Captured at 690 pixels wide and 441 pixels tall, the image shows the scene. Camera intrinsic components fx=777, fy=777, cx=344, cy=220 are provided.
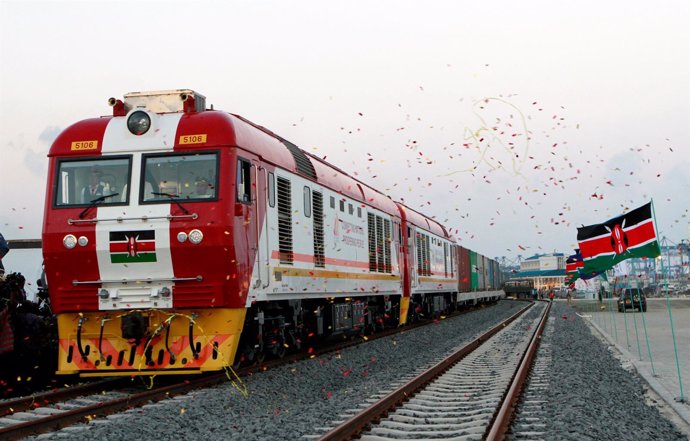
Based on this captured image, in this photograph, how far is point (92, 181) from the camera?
11.2 metres

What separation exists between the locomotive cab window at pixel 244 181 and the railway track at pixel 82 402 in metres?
2.70

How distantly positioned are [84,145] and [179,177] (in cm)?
157

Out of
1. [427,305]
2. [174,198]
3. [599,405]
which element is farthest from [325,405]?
[427,305]

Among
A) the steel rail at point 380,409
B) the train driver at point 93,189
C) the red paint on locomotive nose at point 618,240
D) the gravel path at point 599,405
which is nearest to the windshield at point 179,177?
the train driver at point 93,189

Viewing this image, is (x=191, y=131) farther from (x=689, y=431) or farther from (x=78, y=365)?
(x=689, y=431)

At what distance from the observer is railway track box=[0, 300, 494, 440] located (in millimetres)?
8094

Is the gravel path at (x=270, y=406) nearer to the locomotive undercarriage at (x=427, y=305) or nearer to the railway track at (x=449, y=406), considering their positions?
the railway track at (x=449, y=406)

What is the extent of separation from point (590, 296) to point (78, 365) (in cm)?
7573

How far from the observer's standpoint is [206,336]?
10.8 meters

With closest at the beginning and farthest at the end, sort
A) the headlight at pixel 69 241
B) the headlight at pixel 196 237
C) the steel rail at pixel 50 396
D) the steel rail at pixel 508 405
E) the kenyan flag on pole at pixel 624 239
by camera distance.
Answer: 1. the steel rail at pixel 508 405
2. the steel rail at pixel 50 396
3. the headlight at pixel 196 237
4. the headlight at pixel 69 241
5. the kenyan flag on pole at pixel 624 239

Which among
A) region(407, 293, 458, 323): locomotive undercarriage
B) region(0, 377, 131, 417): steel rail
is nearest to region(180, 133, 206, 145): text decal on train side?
region(0, 377, 131, 417): steel rail

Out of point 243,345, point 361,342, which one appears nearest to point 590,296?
point 361,342

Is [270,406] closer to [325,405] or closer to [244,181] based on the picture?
[325,405]

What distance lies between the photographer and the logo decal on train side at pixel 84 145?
11363mm
